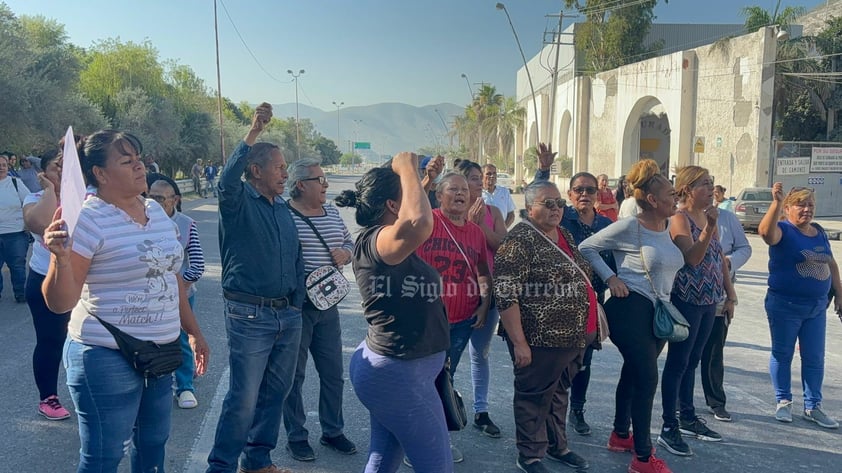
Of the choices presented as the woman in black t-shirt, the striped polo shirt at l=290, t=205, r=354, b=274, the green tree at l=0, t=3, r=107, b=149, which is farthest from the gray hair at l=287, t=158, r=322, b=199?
the green tree at l=0, t=3, r=107, b=149

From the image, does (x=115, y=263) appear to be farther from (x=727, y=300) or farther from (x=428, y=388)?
(x=727, y=300)

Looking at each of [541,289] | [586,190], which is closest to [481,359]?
[541,289]

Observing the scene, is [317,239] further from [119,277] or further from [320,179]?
[119,277]

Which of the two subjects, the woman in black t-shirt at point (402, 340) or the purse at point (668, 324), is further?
the purse at point (668, 324)

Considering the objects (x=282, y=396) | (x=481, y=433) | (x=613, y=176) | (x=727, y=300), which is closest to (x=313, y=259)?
(x=282, y=396)

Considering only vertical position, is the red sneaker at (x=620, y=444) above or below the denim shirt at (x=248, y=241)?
below

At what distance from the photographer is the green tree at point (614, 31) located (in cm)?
4641

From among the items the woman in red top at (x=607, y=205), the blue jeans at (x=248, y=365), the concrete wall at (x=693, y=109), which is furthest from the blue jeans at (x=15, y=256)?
the concrete wall at (x=693, y=109)

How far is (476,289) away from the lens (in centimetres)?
412

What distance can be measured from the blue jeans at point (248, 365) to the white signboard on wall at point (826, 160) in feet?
84.1

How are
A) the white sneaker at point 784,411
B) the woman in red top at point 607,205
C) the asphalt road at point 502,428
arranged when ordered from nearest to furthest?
the asphalt road at point 502,428, the white sneaker at point 784,411, the woman in red top at point 607,205

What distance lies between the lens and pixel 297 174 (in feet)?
12.8

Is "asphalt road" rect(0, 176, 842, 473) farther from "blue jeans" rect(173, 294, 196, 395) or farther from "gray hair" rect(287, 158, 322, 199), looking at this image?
"gray hair" rect(287, 158, 322, 199)

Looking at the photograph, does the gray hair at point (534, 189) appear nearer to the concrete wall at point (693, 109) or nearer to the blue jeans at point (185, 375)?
the blue jeans at point (185, 375)
